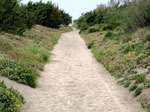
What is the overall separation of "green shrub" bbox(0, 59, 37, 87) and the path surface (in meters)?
0.33

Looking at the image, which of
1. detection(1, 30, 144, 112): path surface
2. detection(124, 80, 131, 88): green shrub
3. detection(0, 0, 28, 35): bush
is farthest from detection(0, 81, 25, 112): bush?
detection(0, 0, 28, 35): bush

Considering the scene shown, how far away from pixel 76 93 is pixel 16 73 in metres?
2.27

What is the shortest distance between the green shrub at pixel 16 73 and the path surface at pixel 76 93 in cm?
33

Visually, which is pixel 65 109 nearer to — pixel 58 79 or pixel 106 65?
pixel 58 79

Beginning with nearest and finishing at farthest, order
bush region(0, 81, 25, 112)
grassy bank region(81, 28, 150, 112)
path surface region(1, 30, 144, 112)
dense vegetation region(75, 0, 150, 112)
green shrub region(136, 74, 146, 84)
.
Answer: bush region(0, 81, 25, 112)
path surface region(1, 30, 144, 112)
grassy bank region(81, 28, 150, 112)
dense vegetation region(75, 0, 150, 112)
green shrub region(136, 74, 146, 84)

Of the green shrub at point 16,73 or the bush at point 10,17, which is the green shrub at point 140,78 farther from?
the bush at point 10,17

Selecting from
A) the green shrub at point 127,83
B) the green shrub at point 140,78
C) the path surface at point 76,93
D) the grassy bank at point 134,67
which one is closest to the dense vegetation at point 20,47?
the path surface at point 76,93

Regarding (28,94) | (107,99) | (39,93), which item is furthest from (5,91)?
(107,99)

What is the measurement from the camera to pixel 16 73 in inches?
319

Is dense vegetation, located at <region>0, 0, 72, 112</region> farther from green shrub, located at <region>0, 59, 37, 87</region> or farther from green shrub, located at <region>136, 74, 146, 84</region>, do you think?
green shrub, located at <region>136, 74, 146, 84</region>

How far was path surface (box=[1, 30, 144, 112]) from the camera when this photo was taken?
6561 mm

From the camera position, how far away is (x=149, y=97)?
692cm

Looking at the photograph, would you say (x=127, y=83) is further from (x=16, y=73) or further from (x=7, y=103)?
(x=7, y=103)

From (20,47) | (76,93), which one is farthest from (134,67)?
(20,47)
